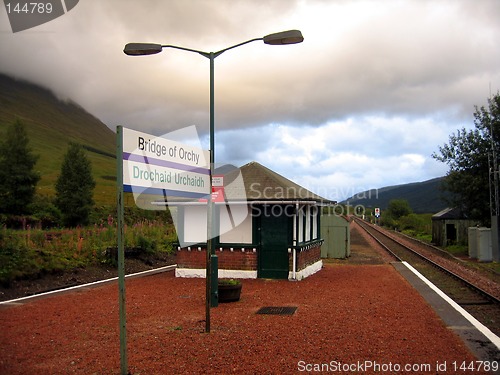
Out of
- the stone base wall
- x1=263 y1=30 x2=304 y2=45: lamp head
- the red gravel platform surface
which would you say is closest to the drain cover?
the red gravel platform surface

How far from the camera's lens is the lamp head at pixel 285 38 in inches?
361

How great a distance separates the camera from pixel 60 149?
132 metres

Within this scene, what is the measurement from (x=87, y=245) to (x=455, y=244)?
93.0 ft

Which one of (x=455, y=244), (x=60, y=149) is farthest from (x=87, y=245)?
(x=60, y=149)

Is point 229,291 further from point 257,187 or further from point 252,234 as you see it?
point 257,187

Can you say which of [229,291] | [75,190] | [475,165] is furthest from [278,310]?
[75,190]

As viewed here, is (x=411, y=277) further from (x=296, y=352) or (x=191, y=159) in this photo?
(x=191, y=159)

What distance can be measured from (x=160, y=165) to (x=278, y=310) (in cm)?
561

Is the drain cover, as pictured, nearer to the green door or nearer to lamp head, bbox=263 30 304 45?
the green door

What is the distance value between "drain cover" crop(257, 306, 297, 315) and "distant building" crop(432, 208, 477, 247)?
2718cm

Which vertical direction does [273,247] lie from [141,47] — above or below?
below

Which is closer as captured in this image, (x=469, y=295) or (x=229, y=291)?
(x=229, y=291)

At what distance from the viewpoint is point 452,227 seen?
37312 mm

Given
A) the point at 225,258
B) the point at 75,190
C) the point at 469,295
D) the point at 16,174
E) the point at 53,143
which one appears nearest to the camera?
the point at 469,295
